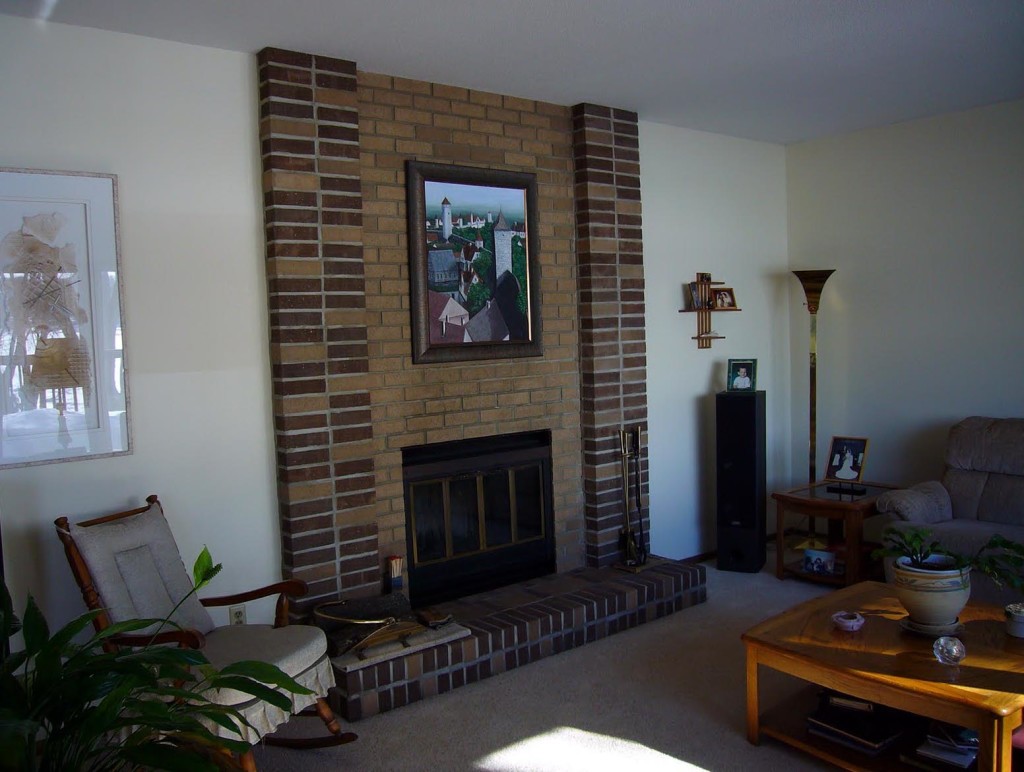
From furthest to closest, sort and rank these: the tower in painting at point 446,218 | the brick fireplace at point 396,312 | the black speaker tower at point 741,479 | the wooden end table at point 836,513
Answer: the black speaker tower at point 741,479
the wooden end table at point 836,513
the tower in painting at point 446,218
the brick fireplace at point 396,312

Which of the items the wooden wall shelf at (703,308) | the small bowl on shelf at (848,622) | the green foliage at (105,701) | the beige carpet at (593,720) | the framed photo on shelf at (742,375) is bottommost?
the beige carpet at (593,720)

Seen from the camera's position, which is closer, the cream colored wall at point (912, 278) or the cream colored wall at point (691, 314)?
the cream colored wall at point (912, 278)

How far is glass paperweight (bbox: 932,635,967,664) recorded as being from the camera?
259 centimetres

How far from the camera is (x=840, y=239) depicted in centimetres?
542

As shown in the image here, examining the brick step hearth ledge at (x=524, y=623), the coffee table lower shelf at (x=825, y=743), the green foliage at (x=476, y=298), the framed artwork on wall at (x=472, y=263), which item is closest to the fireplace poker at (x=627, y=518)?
the brick step hearth ledge at (x=524, y=623)

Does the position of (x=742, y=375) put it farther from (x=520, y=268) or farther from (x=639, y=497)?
(x=520, y=268)

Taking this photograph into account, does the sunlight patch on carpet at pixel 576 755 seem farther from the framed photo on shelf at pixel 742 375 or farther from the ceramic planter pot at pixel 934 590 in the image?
the framed photo on shelf at pixel 742 375

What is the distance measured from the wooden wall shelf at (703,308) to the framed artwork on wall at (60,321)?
3155mm

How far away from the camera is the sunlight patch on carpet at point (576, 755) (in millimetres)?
2811

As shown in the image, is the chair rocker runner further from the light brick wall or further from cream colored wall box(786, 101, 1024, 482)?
cream colored wall box(786, 101, 1024, 482)

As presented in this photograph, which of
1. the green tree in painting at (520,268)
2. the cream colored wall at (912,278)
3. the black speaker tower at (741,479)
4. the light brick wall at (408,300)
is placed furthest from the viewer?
the black speaker tower at (741,479)

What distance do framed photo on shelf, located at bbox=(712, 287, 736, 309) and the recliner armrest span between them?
1480mm

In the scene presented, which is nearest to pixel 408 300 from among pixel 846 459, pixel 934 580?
pixel 934 580

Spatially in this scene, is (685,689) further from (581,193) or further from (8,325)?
(8,325)
